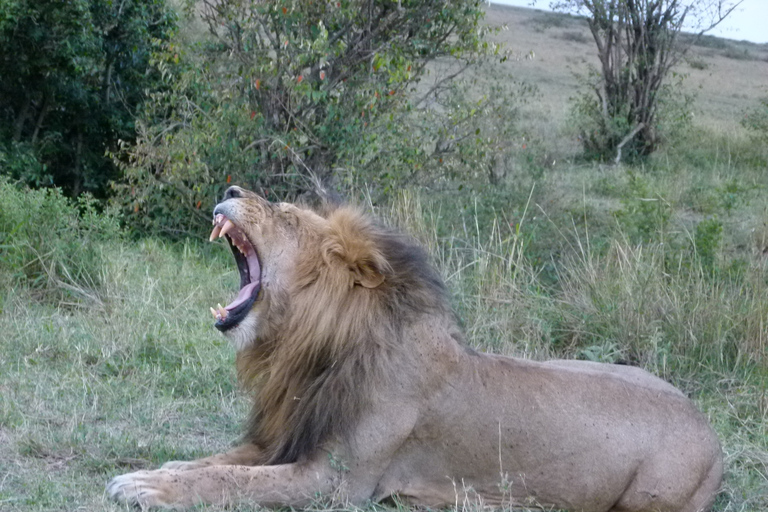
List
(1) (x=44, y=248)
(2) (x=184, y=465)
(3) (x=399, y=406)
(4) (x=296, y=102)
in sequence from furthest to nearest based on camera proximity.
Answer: (4) (x=296, y=102)
(1) (x=44, y=248)
(2) (x=184, y=465)
(3) (x=399, y=406)

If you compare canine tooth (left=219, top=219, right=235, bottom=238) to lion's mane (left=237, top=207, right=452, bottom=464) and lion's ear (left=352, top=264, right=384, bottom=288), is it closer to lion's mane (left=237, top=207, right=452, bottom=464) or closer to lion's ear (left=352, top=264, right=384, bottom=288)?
lion's mane (left=237, top=207, right=452, bottom=464)

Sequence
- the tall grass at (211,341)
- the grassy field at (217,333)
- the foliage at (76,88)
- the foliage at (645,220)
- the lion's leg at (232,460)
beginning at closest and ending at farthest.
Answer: the lion's leg at (232,460)
the tall grass at (211,341)
the grassy field at (217,333)
the foliage at (645,220)
the foliage at (76,88)

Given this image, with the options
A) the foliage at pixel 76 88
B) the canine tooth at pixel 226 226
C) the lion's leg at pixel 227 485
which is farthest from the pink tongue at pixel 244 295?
the foliage at pixel 76 88

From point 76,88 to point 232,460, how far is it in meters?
6.11

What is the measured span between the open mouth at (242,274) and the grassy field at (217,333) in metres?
0.70

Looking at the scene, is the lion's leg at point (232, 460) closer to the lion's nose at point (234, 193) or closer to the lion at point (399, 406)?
the lion at point (399, 406)

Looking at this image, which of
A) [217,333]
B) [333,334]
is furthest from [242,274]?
[217,333]

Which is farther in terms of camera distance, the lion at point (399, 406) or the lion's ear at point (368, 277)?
the lion's ear at point (368, 277)

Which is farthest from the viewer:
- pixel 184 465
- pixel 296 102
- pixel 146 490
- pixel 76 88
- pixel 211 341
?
pixel 76 88

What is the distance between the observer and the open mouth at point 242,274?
3354 mm

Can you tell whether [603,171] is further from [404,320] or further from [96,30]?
[404,320]

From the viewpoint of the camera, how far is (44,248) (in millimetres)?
6012

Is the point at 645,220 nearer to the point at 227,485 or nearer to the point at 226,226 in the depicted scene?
the point at 226,226

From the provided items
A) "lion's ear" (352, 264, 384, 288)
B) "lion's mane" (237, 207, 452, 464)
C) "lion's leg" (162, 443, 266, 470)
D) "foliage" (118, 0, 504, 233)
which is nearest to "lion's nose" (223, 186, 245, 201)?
"lion's mane" (237, 207, 452, 464)
